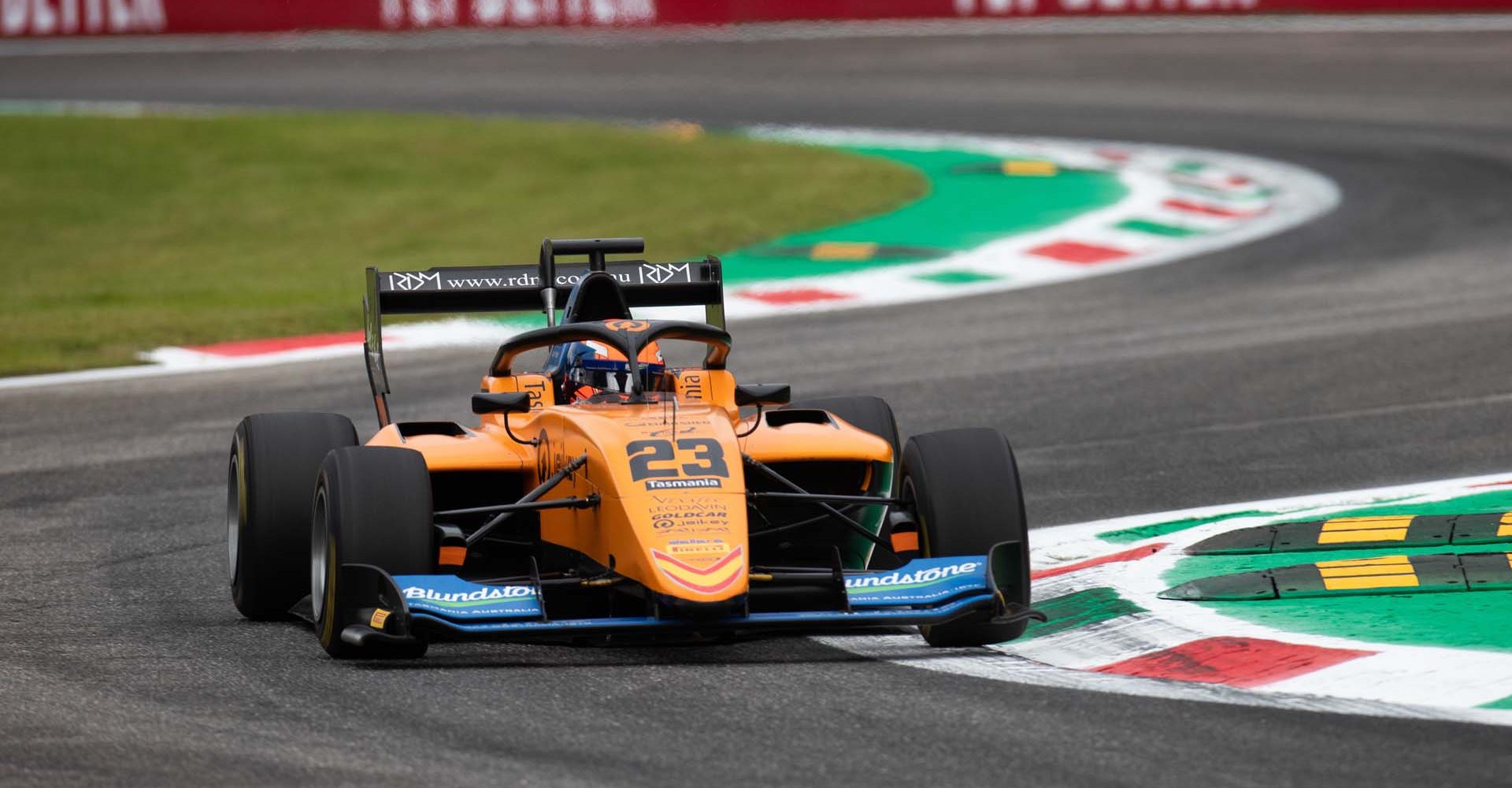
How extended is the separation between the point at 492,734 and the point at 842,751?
36.1 inches

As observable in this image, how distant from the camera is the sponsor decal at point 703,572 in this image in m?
6.28

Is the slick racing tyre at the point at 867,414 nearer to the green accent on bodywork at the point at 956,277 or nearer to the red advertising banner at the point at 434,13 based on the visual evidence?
the green accent on bodywork at the point at 956,277

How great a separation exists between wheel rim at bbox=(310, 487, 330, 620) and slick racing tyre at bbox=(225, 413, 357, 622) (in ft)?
0.39

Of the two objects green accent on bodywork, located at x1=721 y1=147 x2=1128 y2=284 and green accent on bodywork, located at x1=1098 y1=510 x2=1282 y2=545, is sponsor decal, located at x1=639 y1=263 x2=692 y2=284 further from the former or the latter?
green accent on bodywork, located at x1=721 y1=147 x2=1128 y2=284

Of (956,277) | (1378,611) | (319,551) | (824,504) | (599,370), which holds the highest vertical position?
(599,370)

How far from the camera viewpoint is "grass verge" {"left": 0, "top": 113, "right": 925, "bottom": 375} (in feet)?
51.4

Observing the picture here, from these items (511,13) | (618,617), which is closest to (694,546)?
(618,617)

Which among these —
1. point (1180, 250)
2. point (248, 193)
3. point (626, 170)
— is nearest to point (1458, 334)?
point (1180, 250)

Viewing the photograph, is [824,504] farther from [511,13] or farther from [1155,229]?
[511,13]

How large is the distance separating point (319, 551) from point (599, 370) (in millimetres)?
1146

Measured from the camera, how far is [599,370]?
7.59m

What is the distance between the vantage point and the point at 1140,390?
1185cm

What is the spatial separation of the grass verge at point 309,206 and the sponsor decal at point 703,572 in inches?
314

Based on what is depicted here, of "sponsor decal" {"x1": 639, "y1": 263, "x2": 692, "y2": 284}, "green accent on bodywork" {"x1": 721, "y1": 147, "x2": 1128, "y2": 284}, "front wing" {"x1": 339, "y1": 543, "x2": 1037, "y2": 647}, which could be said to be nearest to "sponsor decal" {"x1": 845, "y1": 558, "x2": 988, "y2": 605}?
"front wing" {"x1": 339, "y1": 543, "x2": 1037, "y2": 647}
